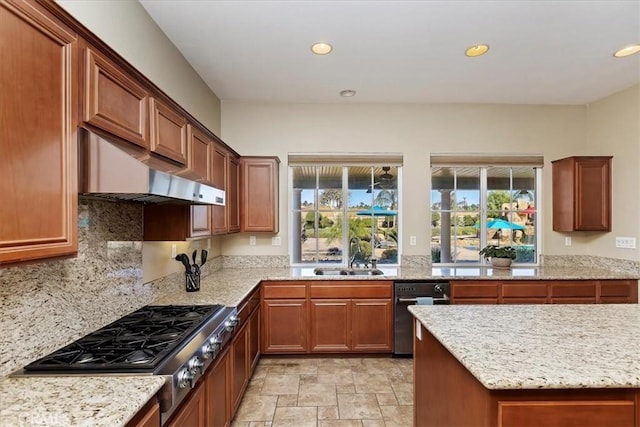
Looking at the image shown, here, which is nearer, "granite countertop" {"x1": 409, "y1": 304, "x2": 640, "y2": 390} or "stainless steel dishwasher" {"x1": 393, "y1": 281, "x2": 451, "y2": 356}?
"granite countertop" {"x1": 409, "y1": 304, "x2": 640, "y2": 390}

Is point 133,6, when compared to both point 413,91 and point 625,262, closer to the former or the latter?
point 413,91

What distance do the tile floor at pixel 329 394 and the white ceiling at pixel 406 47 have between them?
2906 millimetres

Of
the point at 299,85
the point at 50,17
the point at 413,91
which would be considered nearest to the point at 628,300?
the point at 413,91

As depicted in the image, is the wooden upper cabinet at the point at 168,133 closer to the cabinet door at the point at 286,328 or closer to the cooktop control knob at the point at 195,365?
the cooktop control knob at the point at 195,365

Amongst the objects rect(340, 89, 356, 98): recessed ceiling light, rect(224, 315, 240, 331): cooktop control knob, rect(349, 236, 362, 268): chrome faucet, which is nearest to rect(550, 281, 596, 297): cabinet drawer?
rect(349, 236, 362, 268): chrome faucet

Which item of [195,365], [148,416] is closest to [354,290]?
[195,365]

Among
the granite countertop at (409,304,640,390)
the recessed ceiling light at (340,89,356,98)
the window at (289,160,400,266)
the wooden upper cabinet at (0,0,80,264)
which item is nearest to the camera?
the wooden upper cabinet at (0,0,80,264)

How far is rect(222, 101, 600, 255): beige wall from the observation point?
13.3 ft

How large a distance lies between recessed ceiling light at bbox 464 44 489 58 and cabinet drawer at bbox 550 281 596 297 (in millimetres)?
2430

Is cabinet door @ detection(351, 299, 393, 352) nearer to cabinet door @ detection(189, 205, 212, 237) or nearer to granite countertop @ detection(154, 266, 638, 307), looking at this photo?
granite countertop @ detection(154, 266, 638, 307)

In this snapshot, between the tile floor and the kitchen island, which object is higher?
the kitchen island

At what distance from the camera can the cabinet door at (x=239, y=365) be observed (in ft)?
7.23

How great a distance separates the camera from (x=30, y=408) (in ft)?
3.36

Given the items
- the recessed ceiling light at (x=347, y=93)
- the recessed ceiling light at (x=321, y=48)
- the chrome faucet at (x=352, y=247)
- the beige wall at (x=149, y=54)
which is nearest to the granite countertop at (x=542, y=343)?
the beige wall at (x=149, y=54)
